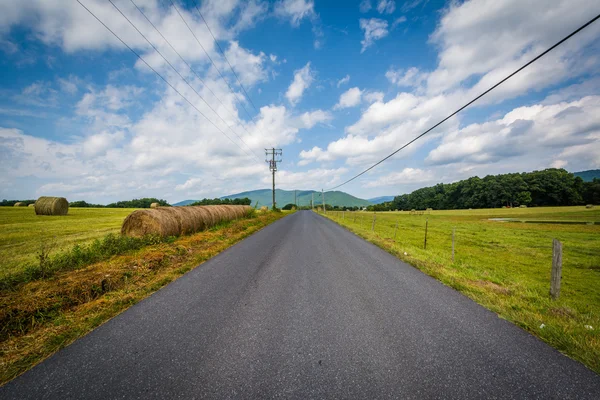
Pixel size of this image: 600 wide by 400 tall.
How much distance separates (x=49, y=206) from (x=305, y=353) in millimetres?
35106

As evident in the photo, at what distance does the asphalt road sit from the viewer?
96.2 inches

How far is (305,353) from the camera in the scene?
10.0ft

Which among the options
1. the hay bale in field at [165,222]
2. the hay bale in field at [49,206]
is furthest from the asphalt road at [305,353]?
the hay bale in field at [49,206]

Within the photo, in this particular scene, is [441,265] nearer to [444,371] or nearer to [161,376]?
[444,371]

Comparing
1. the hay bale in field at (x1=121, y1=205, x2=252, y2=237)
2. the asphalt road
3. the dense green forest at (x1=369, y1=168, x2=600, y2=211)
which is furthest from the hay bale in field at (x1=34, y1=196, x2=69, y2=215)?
the dense green forest at (x1=369, y1=168, x2=600, y2=211)

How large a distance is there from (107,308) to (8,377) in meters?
1.75

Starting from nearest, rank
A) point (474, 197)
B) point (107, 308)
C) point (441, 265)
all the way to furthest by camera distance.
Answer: point (107, 308)
point (441, 265)
point (474, 197)

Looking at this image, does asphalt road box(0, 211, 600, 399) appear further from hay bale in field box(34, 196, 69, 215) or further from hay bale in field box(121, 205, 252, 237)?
hay bale in field box(34, 196, 69, 215)

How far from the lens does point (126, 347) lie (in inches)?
125

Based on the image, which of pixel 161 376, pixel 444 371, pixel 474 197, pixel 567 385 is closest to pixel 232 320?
pixel 161 376

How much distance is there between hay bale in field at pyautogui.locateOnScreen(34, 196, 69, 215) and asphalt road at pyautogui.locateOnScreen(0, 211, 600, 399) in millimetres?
30923

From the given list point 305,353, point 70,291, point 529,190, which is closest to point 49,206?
point 70,291

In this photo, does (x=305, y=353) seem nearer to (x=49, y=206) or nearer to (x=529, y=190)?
(x=49, y=206)

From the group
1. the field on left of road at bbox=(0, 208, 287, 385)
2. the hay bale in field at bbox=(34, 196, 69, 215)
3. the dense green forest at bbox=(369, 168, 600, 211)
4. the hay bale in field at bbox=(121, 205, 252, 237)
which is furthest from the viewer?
the dense green forest at bbox=(369, 168, 600, 211)
